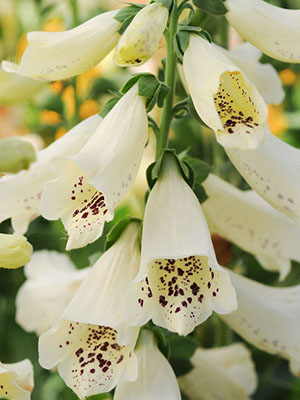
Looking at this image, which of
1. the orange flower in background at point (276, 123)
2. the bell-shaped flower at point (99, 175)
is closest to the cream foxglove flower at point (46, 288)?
the bell-shaped flower at point (99, 175)

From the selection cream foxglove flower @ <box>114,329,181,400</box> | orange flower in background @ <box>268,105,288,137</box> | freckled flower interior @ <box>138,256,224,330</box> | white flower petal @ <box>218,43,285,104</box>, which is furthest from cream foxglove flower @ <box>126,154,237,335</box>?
orange flower in background @ <box>268,105,288,137</box>

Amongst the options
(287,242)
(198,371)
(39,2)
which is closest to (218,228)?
(287,242)

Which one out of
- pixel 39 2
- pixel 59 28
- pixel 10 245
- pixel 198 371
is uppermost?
pixel 10 245

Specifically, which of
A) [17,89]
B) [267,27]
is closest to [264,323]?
[267,27]

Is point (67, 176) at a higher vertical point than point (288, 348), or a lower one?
higher

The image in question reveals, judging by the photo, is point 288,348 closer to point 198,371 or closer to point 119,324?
point 198,371

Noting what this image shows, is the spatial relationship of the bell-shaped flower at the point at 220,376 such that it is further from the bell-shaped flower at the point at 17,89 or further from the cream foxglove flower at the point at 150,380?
the bell-shaped flower at the point at 17,89
